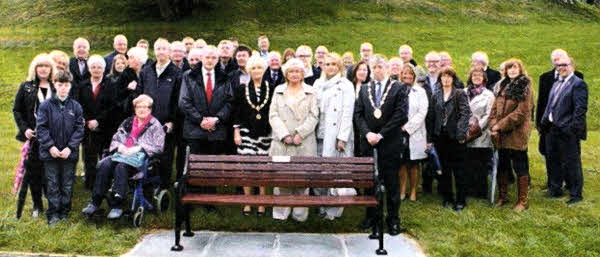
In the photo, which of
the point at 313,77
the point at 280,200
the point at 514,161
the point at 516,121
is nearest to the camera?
the point at 280,200

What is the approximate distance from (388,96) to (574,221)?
2.94m

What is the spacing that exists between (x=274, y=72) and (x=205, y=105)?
1.17m

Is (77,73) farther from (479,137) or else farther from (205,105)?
(479,137)

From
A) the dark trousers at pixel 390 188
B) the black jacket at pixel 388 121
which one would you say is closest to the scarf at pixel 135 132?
the black jacket at pixel 388 121

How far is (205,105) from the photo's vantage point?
7902 millimetres

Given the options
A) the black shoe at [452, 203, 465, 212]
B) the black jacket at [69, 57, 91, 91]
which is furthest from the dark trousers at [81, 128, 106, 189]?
the black shoe at [452, 203, 465, 212]

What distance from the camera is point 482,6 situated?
108 feet

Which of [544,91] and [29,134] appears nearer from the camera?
[29,134]

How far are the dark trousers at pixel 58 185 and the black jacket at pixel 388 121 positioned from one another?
3620 mm

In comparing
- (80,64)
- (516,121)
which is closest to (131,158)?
(80,64)

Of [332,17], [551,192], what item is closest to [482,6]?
[332,17]

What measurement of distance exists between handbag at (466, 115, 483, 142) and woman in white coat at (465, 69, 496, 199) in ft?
0.22

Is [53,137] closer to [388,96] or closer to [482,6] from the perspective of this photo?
[388,96]

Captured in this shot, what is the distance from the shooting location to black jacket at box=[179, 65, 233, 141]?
7863mm
